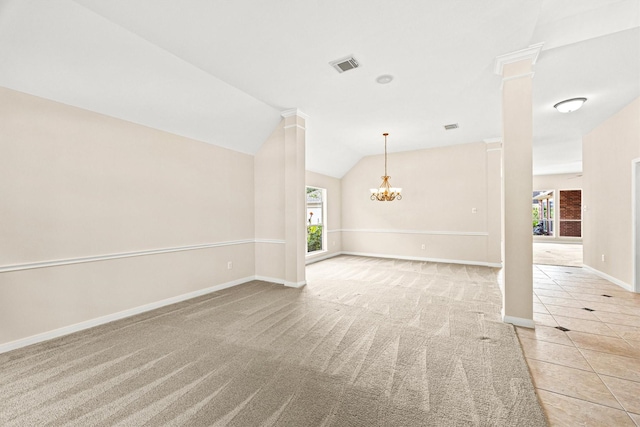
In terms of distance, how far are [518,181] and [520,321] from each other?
5.18 ft

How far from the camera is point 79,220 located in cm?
297

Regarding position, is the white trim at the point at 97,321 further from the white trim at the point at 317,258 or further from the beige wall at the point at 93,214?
the white trim at the point at 317,258

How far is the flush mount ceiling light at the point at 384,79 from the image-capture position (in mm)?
3459

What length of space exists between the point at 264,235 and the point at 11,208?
324 cm

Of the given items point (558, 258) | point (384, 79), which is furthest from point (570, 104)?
point (558, 258)

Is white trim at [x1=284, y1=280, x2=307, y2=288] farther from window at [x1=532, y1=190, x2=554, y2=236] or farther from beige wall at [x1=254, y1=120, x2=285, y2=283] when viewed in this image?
window at [x1=532, y1=190, x2=554, y2=236]

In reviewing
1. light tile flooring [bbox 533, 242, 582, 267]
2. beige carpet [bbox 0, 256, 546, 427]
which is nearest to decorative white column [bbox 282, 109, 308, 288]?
beige carpet [bbox 0, 256, 546, 427]

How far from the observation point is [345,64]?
Answer: 3.16 meters

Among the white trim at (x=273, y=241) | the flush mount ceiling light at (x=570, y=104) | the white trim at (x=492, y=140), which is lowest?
the white trim at (x=273, y=241)

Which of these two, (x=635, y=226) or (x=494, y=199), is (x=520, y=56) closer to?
(x=635, y=226)

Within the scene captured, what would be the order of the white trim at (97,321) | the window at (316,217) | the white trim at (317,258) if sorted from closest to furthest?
the white trim at (97,321) < the white trim at (317,258) < the window at (316,217)

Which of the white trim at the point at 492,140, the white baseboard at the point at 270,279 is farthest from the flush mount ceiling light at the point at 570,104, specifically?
the white baseboard at the point at 270,279

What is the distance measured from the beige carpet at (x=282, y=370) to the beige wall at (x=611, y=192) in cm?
294

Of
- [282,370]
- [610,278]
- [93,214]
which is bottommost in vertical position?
[282,370]
